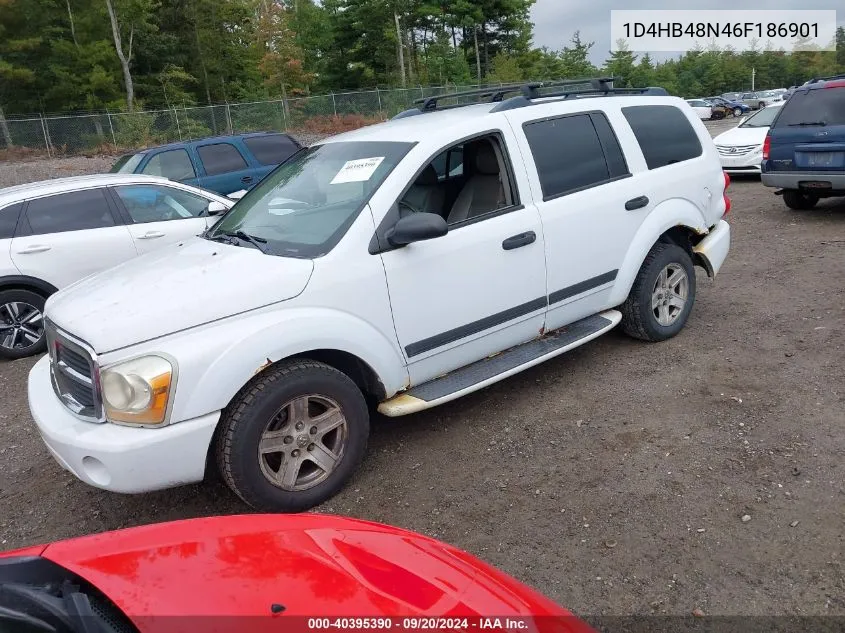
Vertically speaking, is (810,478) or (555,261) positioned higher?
(555,261)

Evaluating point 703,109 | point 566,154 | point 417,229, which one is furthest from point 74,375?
point 703,109

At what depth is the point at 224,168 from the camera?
34.7ft

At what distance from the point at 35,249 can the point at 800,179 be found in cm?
909

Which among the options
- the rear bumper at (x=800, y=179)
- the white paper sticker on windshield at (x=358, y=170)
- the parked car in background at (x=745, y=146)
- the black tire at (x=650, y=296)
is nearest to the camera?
the white paper sticker on windshield at (x=358, y=170)

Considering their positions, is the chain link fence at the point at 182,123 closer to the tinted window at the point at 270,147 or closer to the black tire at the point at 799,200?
the tinted window at the point at 270,147

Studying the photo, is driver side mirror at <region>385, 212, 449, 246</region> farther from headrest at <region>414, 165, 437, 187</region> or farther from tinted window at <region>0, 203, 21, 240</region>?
tinted window at <region>0, 203, 21, 240</region>

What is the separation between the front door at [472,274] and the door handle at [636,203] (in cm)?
87

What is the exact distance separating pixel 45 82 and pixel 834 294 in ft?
110

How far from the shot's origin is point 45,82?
29.9m

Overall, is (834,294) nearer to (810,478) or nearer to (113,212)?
(810,478)

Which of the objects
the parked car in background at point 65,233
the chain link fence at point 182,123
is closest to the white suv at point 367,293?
the parked car in background at point 65,233

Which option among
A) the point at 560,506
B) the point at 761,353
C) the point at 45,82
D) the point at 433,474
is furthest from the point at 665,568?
the point at 45,82

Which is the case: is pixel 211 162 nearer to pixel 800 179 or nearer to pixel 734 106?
pixel 800 179

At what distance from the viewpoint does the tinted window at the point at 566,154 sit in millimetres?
4184
